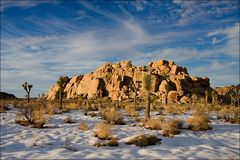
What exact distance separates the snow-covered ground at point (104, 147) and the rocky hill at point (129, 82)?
39.1 m

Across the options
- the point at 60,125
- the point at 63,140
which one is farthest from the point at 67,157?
the point at 60,125

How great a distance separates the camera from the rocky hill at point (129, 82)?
195ft

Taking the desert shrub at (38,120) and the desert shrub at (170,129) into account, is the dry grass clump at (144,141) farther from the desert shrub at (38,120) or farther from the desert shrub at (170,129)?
the desert shrub at (38,120)

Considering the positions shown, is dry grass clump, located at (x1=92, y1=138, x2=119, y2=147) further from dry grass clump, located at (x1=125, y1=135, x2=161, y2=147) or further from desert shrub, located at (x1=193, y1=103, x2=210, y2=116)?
desert shrub, located at (x1=193, y1=103, x2=210, y2=116)

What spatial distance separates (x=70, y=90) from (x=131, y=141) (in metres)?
69.5

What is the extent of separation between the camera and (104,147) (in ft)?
38.3

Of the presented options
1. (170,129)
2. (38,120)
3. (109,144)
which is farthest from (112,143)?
(38,120)

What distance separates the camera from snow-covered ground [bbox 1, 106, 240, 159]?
10.5 metres

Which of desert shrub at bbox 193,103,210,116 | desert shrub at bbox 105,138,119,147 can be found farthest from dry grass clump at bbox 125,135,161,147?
desert shrub at bbox 193,103,210,116

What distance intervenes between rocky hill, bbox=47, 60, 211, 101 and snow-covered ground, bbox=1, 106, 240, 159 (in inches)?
1540

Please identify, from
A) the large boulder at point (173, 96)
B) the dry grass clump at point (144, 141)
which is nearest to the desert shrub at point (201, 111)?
the dry grass clump at point (144, 141)

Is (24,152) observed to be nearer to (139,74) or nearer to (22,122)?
(22,122)

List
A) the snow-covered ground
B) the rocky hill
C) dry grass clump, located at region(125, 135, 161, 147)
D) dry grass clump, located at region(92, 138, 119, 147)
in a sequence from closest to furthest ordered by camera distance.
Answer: the snow-covered ground → dry grass clump, located at region(92, 138, 119, 147) → dry grass clump, located at region(125, 135, 161, 147) → the rocky hill

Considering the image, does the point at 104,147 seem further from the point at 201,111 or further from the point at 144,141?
the point at 201,111
